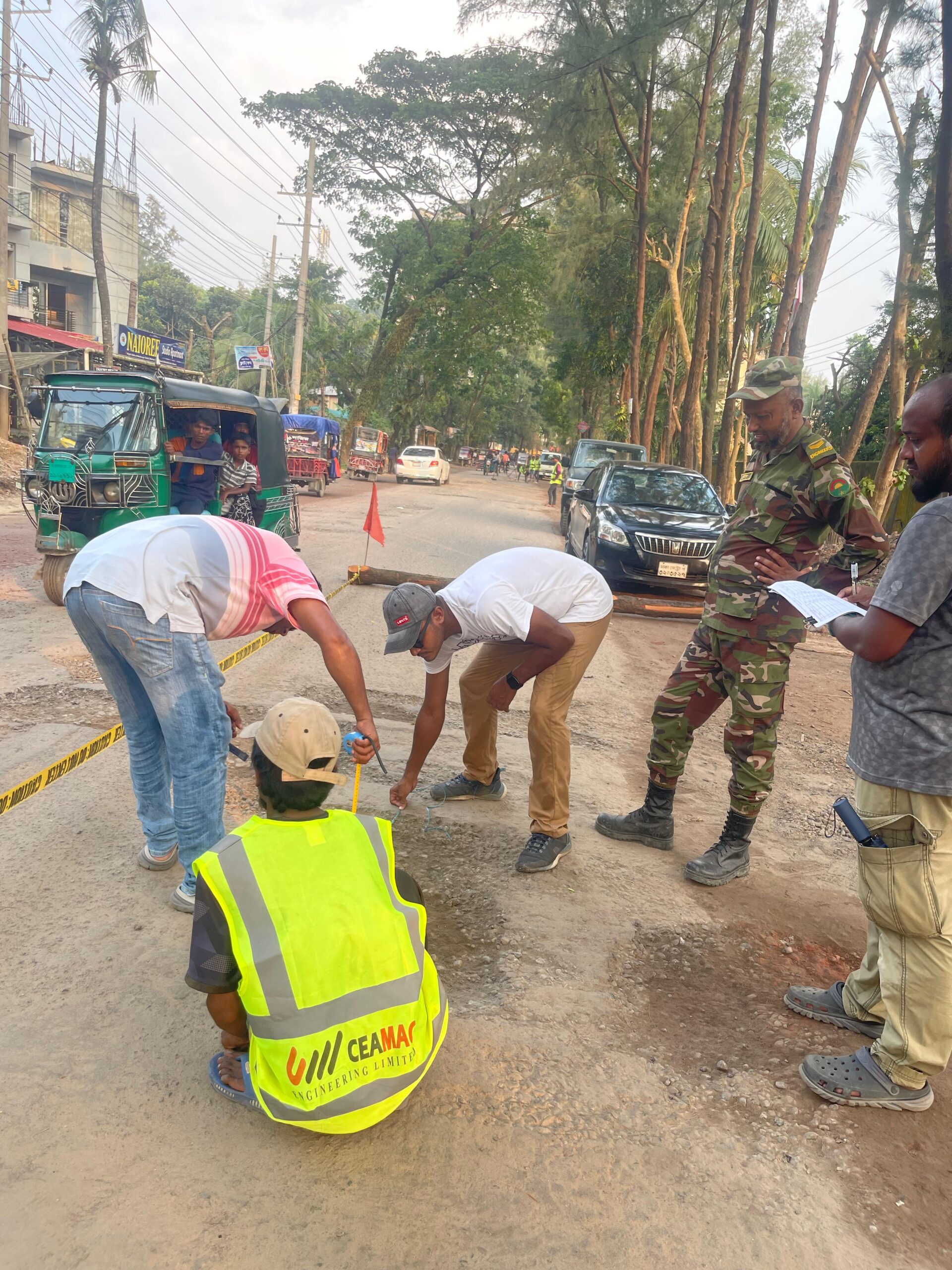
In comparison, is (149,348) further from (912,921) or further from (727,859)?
(912,921)

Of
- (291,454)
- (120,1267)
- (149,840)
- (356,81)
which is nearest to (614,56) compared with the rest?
(291,454)

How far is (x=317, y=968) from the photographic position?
2.02 m

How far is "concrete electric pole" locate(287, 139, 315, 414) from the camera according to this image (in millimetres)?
29062

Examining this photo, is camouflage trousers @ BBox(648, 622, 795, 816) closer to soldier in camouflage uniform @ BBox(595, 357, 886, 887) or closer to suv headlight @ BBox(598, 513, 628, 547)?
soldier in camouflage uniform @ BBox(595, 357, 886, 887)

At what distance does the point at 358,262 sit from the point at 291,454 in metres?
16.0

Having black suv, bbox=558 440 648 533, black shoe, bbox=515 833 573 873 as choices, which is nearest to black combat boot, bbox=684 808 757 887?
black shoe, bbox=515 833 573 873

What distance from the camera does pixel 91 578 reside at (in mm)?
2893

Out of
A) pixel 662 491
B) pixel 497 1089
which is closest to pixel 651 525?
pixel 662 491

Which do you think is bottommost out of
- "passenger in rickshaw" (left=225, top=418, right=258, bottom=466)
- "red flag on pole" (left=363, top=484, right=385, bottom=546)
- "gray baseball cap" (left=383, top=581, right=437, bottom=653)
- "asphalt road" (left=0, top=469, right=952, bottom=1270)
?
"asphalt road" (left=0, top=469, right=952, bottom=1270)

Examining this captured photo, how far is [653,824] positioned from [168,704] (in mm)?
2306

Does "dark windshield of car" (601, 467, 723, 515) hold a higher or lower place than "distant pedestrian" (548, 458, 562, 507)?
higher

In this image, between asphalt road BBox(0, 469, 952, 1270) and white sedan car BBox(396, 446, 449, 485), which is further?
white sedan car BBox(396, 446, 449, 485)

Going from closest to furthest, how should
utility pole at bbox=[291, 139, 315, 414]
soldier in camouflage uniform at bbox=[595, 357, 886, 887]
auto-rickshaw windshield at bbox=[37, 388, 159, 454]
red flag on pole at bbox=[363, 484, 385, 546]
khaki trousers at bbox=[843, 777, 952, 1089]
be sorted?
khaki trousers at bbox=[843, 777, 952, 1089], soldier in camouflage uniform at bbox=[595, 357, 886, 887], auto-rickshaw windshield at bbox=[37, 388, 159, 454], red flag on pole at bbox=[363, 484, 385, 546], utility pole at bbox=[291, 139, 315, 414]

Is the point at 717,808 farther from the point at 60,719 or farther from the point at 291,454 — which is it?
the point at 291,454
